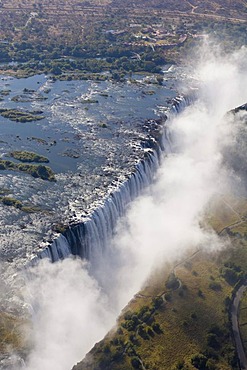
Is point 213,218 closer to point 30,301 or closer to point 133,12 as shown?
point 30,301

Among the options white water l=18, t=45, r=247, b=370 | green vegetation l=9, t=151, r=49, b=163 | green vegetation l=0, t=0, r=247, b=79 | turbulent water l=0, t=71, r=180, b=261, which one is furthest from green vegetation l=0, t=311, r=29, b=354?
green vegetation l=0, t=0, r=247, b=79

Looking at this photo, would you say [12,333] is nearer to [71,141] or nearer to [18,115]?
[71,141]

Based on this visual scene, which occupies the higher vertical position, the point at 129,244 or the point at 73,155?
the point at 73,155


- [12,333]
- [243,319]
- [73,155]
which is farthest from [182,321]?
[73,155]

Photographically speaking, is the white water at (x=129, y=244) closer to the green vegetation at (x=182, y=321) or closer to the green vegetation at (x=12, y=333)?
the green vegetation at (x=12, y=333)

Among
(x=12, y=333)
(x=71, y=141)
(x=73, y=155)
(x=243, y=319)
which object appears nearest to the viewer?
(x=12, y=333)

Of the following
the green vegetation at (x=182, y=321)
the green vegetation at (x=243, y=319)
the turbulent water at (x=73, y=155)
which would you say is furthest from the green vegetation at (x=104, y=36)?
the green vegetation at (x=243, y=319)

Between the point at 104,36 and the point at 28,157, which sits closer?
the point at 28,157

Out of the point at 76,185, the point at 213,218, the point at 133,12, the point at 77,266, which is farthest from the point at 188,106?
the point at 133,12
